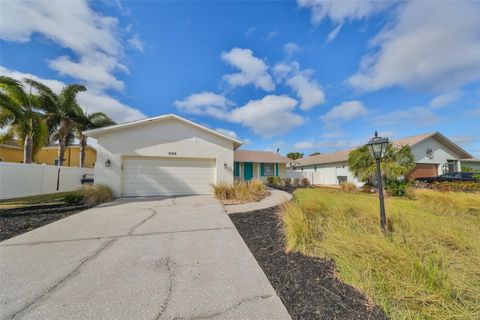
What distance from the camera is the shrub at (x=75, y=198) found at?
8.01 meters

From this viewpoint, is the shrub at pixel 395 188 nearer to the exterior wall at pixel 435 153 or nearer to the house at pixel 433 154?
the house at pixel 433 154

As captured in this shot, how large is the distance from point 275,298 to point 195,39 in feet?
31.3

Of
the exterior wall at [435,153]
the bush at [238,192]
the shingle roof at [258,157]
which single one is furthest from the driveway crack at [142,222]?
the exterior wall at [435,153]

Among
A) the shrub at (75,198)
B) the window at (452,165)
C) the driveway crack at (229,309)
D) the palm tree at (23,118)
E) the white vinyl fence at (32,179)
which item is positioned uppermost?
the palm tree at (23,118)

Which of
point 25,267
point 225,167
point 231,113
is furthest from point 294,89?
point 25,267

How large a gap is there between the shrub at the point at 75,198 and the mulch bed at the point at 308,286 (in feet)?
27.1

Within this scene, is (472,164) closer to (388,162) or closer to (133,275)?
(388,162)

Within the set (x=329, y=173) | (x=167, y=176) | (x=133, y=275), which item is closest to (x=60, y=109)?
(x=167, y=176)

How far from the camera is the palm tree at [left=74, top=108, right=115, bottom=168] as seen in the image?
52.3 ft

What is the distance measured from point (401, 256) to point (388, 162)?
44.1ft

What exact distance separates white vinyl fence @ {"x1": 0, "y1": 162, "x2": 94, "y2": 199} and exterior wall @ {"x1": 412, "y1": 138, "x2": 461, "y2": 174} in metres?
27.3

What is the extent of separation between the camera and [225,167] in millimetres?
10977

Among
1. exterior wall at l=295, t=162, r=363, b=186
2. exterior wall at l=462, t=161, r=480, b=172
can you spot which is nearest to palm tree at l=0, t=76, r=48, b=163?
exterior wall at l=295, t=162, r=363, b=186

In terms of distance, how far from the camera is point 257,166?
63.0 feet
